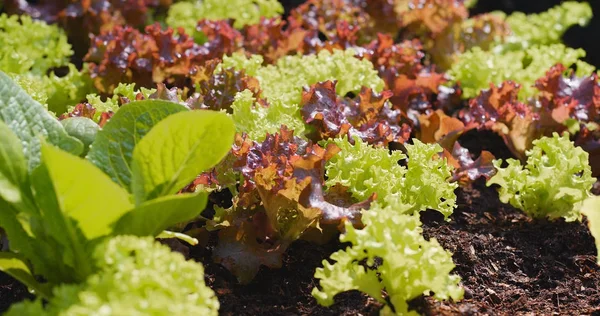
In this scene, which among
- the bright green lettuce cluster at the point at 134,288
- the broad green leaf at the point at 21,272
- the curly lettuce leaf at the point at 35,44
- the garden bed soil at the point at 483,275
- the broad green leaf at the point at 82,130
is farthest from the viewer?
the curly lettuce leaf at the point at 35,44

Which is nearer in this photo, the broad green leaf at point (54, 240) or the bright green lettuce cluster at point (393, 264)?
the broad green leaf at point (54, 240)

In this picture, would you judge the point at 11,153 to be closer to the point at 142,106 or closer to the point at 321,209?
the point at 142,106

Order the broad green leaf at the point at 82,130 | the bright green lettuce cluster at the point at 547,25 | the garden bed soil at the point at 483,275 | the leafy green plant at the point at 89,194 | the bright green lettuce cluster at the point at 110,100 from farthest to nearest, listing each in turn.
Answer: the bright green lettuce cluster at the point at 547,25, the bright green lettuce cluster at the point at 110,100, the garden bed soil at the point at 483,275, the broad green leaf at the point at 82,130, the leafy green plant at the point at 89,194

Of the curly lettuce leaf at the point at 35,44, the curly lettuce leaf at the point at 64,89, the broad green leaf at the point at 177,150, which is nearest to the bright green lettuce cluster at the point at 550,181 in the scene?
the broad green leaf at the point at 177,150

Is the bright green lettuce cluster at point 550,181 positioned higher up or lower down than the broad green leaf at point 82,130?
lower down

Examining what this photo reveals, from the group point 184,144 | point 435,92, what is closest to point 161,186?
point 184,144

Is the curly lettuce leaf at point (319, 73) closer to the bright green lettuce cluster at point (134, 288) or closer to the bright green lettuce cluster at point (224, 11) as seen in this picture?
the bright green lettuce cluster at point (224, 11)

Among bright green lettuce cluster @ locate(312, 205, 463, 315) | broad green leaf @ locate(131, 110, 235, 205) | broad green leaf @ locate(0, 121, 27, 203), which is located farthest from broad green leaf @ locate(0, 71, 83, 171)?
bright green lettuce cluster @ locate(312, 205, 463, 315)
